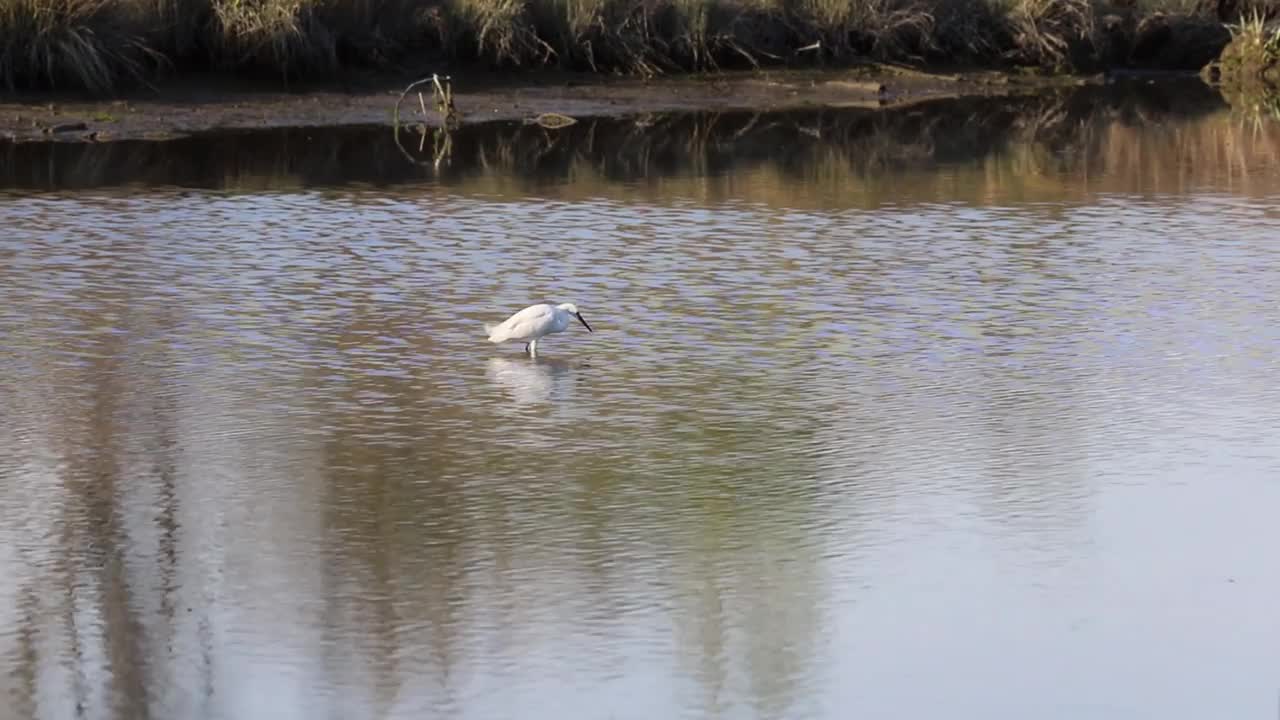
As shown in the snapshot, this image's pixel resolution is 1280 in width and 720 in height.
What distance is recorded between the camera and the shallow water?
20.3 feet

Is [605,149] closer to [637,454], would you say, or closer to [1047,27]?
[1047,27]

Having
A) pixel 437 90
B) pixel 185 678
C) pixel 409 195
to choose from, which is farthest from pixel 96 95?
pixel 185 678

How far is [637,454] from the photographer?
8555 millimetres

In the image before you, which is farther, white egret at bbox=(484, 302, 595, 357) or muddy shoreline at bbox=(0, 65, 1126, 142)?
muddy shoreline at bbox=(0, 65, 1126, 142)

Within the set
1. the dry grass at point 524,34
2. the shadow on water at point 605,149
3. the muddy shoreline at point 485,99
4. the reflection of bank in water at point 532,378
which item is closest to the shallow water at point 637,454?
the reflection of bank in water at point 532,378

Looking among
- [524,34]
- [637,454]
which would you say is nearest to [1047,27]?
[524,34]

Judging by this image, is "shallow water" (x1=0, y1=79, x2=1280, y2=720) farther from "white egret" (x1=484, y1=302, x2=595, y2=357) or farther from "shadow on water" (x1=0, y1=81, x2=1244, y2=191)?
"shadow on water" (x1=0, y1=81, x2=1244, y2=191)

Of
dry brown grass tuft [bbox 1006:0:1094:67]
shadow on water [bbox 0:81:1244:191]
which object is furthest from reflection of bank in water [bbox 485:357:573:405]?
dry brown grass tuft [bbox 1006:0:1094:67]

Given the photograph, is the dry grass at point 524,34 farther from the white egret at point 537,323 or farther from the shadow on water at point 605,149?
the white egret at point 537,323

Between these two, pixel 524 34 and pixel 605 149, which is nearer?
pixel 605 149

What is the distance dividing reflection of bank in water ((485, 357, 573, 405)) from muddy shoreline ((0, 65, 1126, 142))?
894cm

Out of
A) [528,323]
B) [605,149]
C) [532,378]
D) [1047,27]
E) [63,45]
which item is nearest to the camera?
[532,378]

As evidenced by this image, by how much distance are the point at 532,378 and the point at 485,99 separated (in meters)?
11.6

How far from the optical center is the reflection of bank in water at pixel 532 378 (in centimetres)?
962
